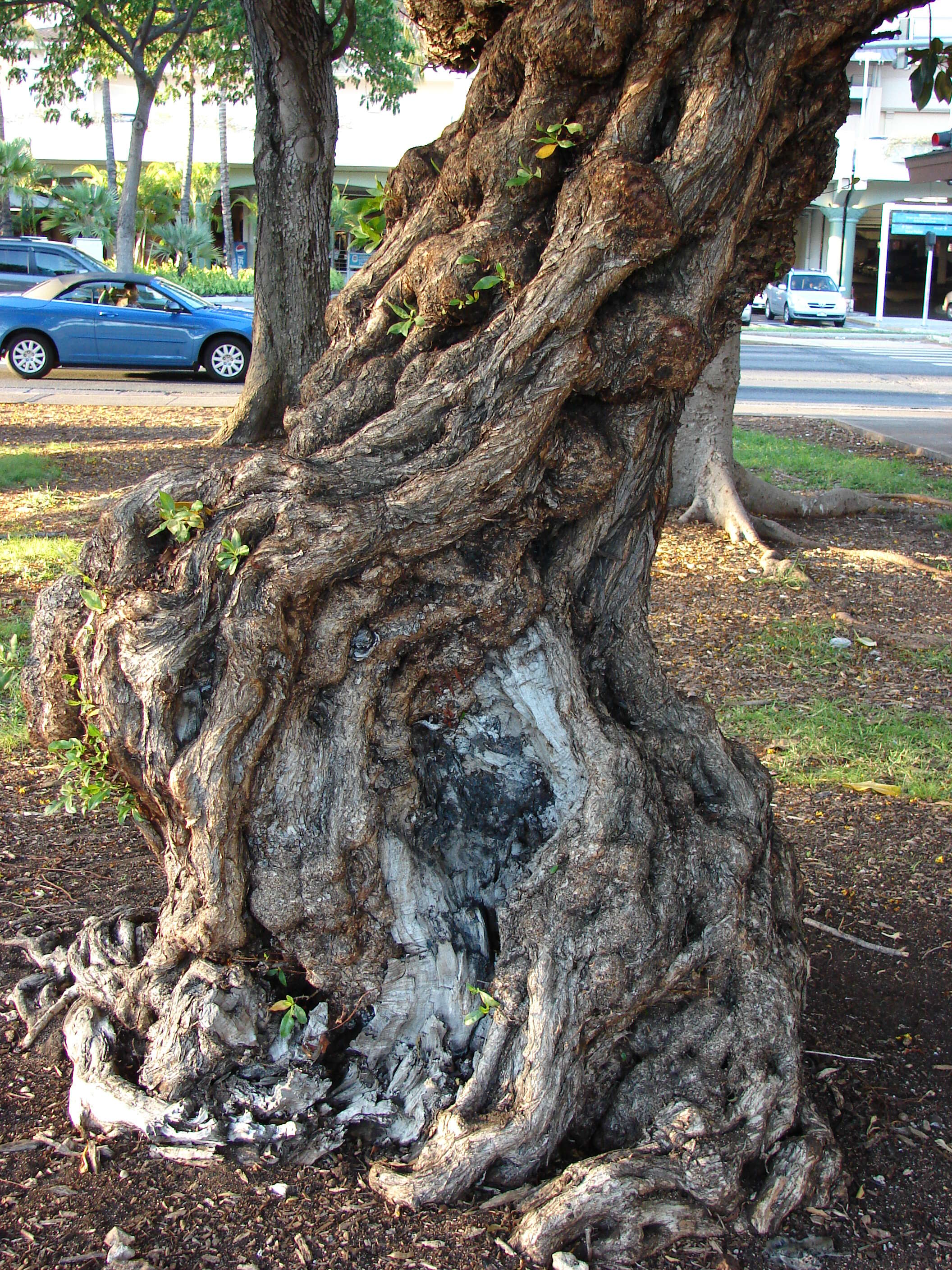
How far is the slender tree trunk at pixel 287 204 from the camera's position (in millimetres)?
9734

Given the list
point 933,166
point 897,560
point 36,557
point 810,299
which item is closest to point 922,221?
point 810,299

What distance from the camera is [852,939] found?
12.6ft

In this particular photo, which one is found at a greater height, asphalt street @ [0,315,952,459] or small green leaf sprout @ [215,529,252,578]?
asphalt street @ [0,315,952,459]

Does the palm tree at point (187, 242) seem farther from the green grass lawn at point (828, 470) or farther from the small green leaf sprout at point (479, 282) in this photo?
the small green leaf sprout at point (479, 282)

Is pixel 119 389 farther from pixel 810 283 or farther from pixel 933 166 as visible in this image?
pixel 810 283

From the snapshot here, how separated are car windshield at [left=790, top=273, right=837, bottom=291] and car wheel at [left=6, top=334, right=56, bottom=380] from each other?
29.1 m

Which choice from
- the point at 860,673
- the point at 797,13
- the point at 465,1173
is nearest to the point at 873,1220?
the point at 465,1173

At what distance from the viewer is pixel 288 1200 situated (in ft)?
8.57

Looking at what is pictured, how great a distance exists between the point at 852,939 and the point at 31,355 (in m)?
17.6

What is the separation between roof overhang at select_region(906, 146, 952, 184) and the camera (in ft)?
50.8

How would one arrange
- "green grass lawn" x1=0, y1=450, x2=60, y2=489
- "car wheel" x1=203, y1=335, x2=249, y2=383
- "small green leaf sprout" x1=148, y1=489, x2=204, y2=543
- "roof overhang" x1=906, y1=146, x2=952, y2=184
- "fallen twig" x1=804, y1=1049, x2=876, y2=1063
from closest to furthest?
"small green leaf sprout" x1=148, y1=489, x2=204, y2=543, "fallen twig" x1=804, y1=1049, x2=876, y2=1063, "green grass lawn" x1=0, y1=450, x2=60, y2=489, "roof overhang" x1=906, y1=146, x2=952, y2=184, "car wheel" x1=203, y1=335, x2=249, y2=383

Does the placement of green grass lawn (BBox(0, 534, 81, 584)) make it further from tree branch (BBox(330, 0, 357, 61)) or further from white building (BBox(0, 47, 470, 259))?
white building (BBox(0, 47, 470, 259))

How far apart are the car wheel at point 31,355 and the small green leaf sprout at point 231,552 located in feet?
56.2

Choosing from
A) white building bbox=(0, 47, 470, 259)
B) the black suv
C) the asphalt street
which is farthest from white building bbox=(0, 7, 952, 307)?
the black suv
